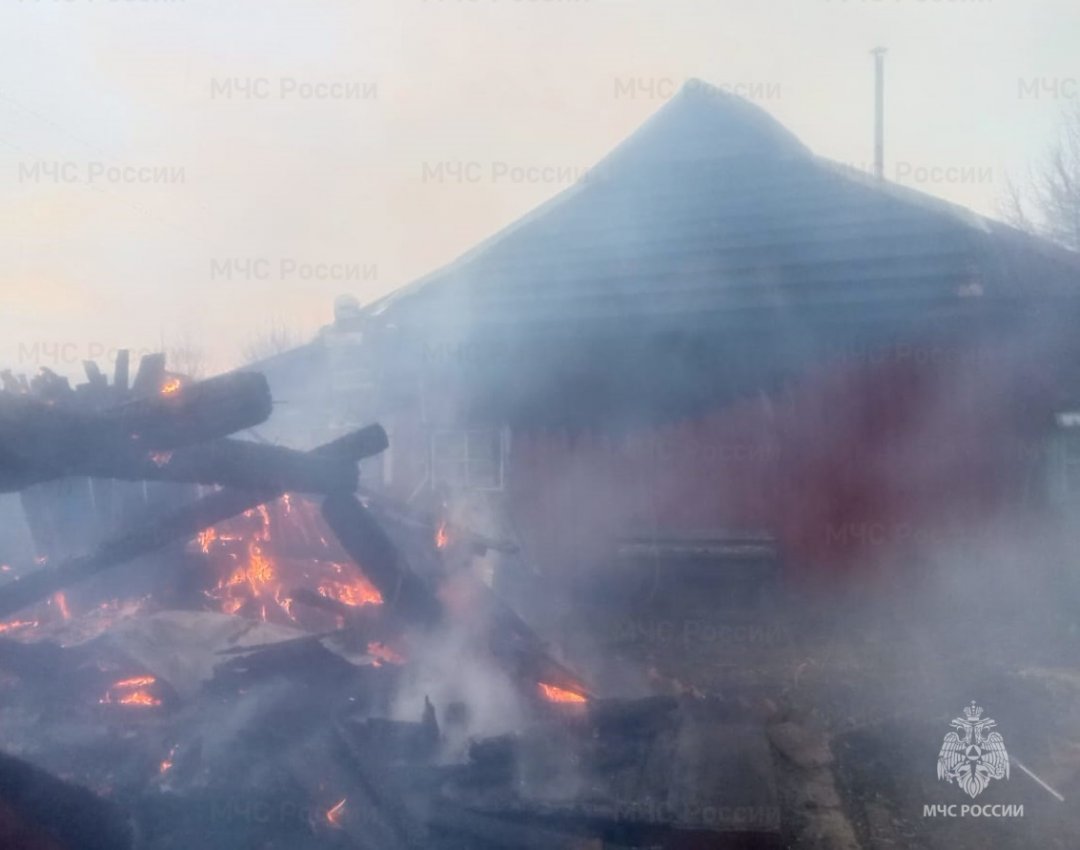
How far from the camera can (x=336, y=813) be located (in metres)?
5.49

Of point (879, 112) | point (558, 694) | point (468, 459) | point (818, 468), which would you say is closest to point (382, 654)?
point (558, 694)

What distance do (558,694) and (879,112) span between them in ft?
100

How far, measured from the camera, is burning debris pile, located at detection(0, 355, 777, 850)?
5.26 m

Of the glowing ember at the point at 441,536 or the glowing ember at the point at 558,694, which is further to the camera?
the glowing ember at the point at 441,536

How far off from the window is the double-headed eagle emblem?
663 cm

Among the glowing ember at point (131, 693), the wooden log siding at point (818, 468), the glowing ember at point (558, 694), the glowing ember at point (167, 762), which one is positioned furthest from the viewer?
the wooden log siding at point (818, 468)

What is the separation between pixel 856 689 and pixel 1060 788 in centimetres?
234

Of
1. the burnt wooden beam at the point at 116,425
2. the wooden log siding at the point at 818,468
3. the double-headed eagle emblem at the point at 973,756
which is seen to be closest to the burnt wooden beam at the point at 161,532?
the burnt wooden beam at the point at 116,425

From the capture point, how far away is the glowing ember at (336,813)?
5.43 metres

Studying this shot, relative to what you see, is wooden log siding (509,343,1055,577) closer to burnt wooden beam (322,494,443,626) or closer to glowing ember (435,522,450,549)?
glowing ember (435,522,450,549)

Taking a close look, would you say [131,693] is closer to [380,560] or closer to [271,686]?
[271,686]

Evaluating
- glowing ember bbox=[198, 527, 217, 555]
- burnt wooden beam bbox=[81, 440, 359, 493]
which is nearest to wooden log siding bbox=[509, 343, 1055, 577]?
glowing ember bbox=[198, 527, 217, 555]

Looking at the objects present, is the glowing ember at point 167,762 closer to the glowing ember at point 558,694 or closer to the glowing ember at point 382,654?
the glowing ember at point 382,654

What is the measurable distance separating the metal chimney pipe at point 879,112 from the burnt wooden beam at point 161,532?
28861 mm
